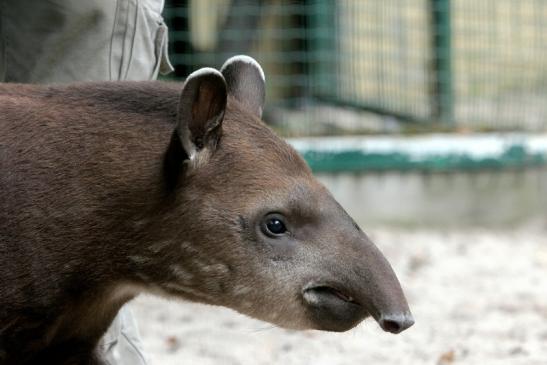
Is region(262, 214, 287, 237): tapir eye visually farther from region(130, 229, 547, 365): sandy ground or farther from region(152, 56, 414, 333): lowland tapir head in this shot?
region(130, 229, 547, 365): sandy ground

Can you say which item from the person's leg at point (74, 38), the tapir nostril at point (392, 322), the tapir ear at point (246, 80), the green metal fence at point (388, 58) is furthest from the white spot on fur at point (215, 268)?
the green metal fence at point (388, 58)

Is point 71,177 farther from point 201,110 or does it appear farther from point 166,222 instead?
point 201,110

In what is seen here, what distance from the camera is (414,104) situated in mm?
8773

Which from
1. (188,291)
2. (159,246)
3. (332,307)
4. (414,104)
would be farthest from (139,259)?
(414,104)

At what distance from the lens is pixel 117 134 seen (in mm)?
3547

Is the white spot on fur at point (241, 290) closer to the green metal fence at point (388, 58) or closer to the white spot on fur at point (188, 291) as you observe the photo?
the white spot on fur at point (188, 291)

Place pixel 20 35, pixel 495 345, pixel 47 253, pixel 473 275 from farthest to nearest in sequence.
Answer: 1. pixel 473 275
2. pixel 495 345
3. pixel 20 35
4. pixel 47 253

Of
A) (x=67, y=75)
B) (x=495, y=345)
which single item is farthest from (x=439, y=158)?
(x=67, y=75)

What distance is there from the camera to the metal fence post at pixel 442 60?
8656 millimetres

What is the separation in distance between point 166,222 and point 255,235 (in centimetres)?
27

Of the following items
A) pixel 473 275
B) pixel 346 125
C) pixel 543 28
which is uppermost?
pixel 543 28

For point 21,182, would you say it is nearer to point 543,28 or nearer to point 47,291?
point 47,291

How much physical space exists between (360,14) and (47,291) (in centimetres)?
541

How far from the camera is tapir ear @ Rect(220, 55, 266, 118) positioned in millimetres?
3844
